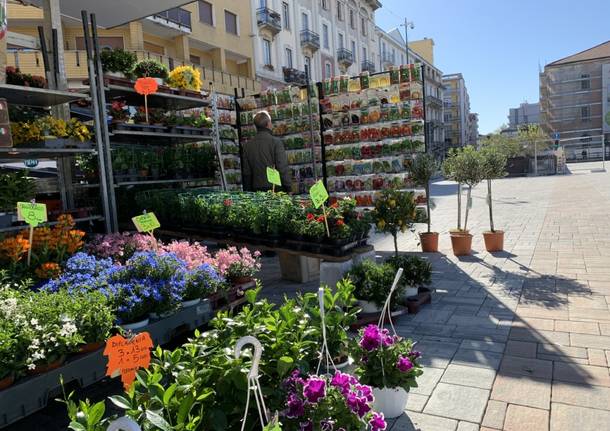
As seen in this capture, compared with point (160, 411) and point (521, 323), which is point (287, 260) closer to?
point (521, 323)

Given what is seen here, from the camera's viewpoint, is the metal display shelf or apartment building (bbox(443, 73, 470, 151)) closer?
the metal display shelf

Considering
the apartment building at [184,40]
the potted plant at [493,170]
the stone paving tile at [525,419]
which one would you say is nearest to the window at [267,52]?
the apartment building at [184,40]

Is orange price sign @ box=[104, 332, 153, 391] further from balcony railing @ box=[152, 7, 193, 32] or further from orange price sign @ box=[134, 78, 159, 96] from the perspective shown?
balcony railing @ box=[152, 7, 193, 32]

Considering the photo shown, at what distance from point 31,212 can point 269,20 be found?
1102 inches

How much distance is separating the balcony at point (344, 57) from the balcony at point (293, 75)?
727cm

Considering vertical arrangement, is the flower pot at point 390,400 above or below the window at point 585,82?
below

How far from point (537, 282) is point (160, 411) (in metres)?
4.77

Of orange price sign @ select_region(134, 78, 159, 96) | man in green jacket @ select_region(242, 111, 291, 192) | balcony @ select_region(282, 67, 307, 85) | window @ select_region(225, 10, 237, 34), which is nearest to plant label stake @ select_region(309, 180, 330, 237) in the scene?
man in green jacket @ select_region(242, 111, 291, 192)

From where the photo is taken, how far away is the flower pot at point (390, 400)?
Result: 262cm

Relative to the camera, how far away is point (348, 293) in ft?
9.41

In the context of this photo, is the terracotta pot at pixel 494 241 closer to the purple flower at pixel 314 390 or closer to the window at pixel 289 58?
the purple flower at pixel 314 390

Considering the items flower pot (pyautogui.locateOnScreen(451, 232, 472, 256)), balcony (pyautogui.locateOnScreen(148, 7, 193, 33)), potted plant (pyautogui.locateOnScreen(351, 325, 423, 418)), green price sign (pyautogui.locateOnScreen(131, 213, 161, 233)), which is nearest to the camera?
potted plant (pyautogui.locateOnScreen(351, 325, 423, 418))

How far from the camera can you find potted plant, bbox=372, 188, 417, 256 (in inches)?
203

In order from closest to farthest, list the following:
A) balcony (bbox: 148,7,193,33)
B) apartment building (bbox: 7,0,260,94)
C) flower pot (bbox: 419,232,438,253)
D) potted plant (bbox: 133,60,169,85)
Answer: potted plant (bbox: 133,60,169,85)
flower pot (bbox: 419,232,438,253)
apartment building (bbox: 7,0,260,94)
balcony (bbox: 148,7,193,33)
